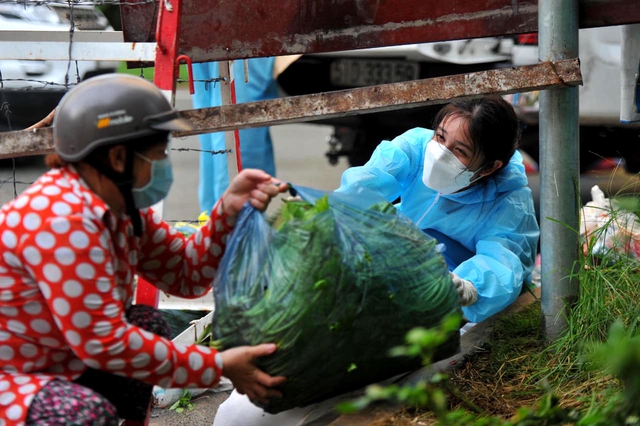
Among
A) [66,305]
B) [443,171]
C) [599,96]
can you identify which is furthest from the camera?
[599,96]

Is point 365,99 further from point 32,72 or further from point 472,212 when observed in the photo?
point 32,72

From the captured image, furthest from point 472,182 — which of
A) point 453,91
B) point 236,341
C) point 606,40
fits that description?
point 606,40

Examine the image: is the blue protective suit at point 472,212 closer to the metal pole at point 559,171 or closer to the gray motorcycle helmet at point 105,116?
the metal pole at point 559,171

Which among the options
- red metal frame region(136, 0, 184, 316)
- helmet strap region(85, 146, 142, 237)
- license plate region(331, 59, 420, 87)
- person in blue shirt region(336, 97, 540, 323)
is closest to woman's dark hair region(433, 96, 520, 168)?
person in blue shirt region(336, 97, 540, 323)

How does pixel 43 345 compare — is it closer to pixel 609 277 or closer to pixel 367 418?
pixel 367 418

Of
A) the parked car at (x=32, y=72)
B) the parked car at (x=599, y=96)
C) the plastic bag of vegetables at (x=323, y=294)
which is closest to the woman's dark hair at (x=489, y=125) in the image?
the plastic bag of vegetables at (x=323, y=294)

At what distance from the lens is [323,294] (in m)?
2.04

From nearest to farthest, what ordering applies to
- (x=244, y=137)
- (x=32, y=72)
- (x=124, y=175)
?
1. (x=124, y=175)
2. (x=244, y=137)
3. (x=32, y=72)

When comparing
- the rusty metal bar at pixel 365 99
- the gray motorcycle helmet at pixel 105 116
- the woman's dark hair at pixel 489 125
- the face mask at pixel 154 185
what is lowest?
the woman's dark hair at pixel 489 125

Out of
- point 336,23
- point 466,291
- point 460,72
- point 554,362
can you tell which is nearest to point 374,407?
point 466,291

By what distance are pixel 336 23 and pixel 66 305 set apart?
172 cm

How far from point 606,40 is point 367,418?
4.35m

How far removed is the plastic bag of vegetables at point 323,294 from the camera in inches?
79.6

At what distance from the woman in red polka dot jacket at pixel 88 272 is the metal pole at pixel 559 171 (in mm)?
1152
